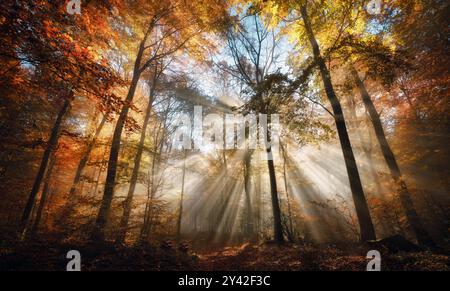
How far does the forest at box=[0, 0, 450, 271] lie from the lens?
18.9 ft

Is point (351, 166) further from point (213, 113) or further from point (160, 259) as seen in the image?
point (213, 113)

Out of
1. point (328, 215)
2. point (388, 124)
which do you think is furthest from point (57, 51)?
point (328, 215)

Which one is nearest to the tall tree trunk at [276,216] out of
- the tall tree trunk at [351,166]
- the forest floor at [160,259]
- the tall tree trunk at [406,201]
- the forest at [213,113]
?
the forest at [213,113]

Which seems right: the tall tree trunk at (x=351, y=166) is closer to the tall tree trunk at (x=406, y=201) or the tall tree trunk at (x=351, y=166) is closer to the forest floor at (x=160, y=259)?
the forest floor at (x=160, y=259)

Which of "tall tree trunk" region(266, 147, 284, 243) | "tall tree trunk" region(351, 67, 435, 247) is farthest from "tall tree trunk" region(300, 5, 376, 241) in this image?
"tall tree trunk" region(266, 147, 284, 243)

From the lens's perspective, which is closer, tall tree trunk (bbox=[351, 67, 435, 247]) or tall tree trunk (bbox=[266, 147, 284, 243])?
tall tree trunk (bbox=[351, 67, 435, 247])

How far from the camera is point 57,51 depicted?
4559mm

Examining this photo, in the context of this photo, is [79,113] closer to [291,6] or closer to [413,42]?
[291,6]

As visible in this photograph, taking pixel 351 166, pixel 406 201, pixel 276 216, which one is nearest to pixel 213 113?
pixel 276 216

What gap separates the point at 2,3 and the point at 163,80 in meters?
11.7

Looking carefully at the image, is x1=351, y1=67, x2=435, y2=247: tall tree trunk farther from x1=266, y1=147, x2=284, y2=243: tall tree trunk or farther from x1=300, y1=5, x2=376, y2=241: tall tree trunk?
x1=266, y1=147, x2=284, y2=243: tall tree trunk

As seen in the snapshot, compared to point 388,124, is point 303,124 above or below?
below

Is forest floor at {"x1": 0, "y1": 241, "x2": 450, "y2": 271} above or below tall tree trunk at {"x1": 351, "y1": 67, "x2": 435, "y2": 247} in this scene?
below

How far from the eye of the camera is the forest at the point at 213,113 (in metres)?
5.76
